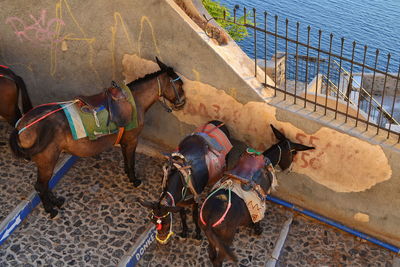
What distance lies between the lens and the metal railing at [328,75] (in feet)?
21.0

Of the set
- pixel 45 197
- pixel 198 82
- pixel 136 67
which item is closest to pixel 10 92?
pixel 45 197

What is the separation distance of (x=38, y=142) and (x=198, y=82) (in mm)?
2742

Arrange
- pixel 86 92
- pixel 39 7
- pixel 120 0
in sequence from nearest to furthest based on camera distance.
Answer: pixel 120 0 → pixel 39 7 → pixel 86 92

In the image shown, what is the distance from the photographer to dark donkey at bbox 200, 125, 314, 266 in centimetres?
597

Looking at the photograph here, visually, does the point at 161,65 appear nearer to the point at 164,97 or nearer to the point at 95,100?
the point at 164,97

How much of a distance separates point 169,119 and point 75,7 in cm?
260

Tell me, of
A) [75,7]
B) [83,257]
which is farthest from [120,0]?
[83,257]

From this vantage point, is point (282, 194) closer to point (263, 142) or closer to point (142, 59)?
point (263, 142)

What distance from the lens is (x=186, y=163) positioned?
6.50m

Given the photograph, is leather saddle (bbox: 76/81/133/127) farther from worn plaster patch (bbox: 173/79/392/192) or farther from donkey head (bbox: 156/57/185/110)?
worn plaster patch (bbox: 173/79/392/192)

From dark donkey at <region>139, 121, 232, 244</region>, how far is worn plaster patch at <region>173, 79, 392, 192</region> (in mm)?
414

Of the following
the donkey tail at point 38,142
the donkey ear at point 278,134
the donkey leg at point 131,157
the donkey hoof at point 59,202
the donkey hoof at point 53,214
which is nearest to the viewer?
the donkey tail at point 38,142

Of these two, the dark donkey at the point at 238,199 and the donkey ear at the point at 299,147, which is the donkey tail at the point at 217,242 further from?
the donkey ear at the point at 299,147

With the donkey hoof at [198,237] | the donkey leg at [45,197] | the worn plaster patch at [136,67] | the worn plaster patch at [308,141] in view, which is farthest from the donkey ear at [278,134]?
the donkey leg at [45,197]
